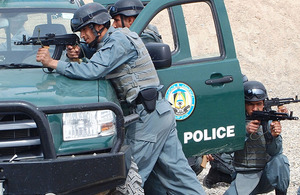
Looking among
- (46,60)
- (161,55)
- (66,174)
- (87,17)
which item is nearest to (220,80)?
(161,55)

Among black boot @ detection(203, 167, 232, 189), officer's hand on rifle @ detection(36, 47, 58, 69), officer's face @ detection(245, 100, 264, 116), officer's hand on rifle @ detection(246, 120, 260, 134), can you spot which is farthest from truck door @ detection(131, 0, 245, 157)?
black boot @ detection(203, 167, 232, 189)

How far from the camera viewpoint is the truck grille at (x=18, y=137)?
352cm

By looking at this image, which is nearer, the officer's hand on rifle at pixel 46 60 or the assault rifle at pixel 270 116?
the officer's hand on rifle at pixel 46 60

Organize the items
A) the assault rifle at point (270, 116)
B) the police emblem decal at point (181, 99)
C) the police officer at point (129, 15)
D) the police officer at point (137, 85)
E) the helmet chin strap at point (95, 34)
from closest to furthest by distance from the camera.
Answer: the police officer at point (137, 85) < the helmet chin strap at point (95, 34) < the police emblem decal at point (181, 99) < the police officer at point (129, 15) < the assault rifle at point (270, 116)

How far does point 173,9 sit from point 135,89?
117 cm

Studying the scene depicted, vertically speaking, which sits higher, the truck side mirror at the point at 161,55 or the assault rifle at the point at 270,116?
the truck side mirror at the point at 161,55

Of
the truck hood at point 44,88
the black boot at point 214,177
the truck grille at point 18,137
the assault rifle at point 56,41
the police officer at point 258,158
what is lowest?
the black boot at point 214,177

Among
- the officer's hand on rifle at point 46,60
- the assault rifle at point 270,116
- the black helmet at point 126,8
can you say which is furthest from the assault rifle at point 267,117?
the officer's hand on rifle at point 46,60

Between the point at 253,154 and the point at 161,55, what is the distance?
5.44 ft

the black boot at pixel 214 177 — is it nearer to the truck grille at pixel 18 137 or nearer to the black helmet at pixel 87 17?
the black helmet at pixel 87 17

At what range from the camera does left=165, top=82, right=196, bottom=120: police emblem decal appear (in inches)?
196

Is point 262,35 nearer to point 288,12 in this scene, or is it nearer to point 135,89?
point 288,12

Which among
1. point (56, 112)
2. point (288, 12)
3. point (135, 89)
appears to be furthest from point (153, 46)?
point (288, 12)

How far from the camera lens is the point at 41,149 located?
357cm
